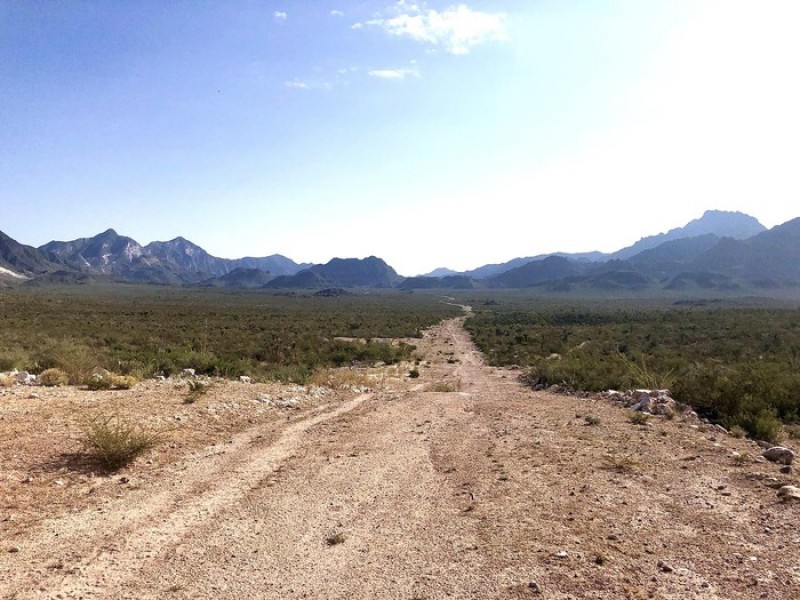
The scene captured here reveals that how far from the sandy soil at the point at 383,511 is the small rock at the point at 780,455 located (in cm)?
32

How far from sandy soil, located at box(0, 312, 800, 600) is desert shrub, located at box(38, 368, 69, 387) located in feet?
3.49

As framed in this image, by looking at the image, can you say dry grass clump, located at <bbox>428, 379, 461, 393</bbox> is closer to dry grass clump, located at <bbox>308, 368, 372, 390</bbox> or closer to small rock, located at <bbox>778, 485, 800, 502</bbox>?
dry grass clump, located at <bbox>308, 368, 372, 390</bbox>

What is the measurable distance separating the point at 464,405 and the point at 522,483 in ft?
22.0

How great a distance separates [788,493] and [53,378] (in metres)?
15.2

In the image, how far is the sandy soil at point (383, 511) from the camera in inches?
184

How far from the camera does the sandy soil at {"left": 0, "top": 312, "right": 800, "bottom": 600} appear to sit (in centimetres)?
467

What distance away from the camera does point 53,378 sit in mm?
12445

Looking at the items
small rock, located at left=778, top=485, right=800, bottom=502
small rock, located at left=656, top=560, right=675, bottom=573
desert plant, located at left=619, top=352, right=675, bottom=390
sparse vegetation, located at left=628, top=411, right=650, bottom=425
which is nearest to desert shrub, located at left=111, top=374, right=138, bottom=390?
small rock, located at left=656, top=560, right=675, bottom=573

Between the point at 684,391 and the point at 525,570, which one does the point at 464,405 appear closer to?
the point at 684,391

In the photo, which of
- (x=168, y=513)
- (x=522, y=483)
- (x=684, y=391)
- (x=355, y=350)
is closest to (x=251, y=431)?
(x=168, y=513)

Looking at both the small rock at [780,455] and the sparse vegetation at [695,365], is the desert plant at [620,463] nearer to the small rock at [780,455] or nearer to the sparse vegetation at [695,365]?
the small rock at [780,455]

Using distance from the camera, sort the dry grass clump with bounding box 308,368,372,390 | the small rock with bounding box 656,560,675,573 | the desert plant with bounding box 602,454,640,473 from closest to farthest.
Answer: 1. the small rock with bounding box 656,560,675,573
2. the desert plant with bounding box 602,454,640,473
3. the dry grass clump with bounding box 308,368,372,390

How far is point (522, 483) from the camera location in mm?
7320

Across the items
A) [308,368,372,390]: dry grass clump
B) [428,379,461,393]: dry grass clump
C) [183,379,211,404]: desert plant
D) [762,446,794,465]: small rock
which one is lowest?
[428,379,461,393]: dry grass clump
